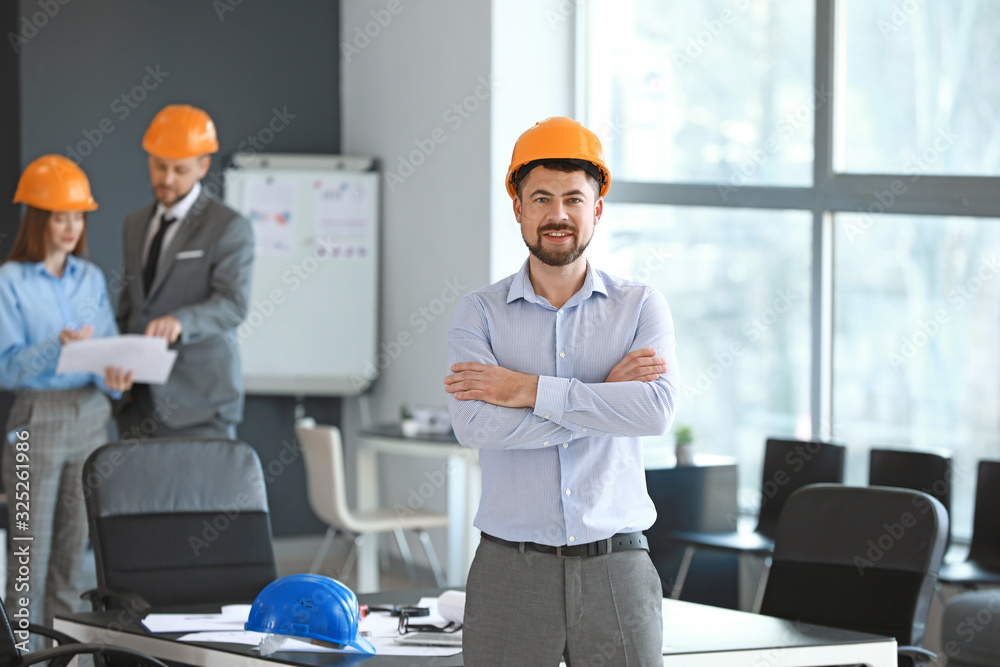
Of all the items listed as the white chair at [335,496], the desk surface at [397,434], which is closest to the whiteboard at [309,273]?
the desk surface at [397,434]

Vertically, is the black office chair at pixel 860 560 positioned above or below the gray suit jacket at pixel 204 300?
below

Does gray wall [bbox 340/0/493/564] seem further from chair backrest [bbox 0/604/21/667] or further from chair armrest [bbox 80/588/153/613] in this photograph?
chair backrest [bbox 0/604/21/667]

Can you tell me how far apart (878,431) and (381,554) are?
130 inches

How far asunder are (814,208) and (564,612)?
12.1 feet

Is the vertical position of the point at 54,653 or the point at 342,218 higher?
the point at 342,218

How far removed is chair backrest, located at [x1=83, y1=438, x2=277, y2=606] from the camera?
3.16m

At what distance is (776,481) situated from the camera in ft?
16.7

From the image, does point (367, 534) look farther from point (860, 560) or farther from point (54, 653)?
point (54, 653)

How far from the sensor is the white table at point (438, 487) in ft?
18.8

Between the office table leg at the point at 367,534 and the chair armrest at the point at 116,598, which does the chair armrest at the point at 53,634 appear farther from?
the office table leg at the point at 367,534

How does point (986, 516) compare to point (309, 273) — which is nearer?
point (986, 516)

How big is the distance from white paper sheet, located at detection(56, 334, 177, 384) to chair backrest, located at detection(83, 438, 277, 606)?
822mm

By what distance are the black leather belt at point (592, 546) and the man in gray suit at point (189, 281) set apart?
2.30m

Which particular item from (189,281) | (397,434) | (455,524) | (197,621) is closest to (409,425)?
(397,434)
